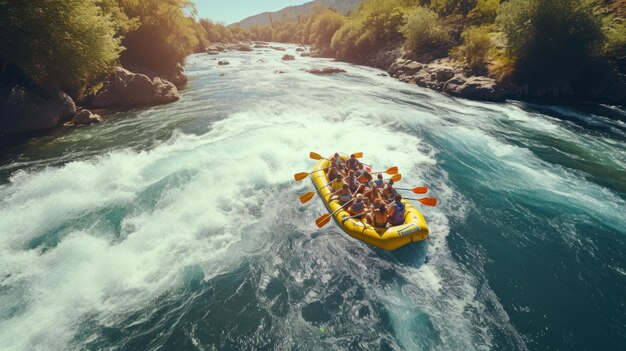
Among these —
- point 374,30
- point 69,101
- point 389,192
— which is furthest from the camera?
point 374,30

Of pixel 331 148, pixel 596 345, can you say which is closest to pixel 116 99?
pixel 331 148

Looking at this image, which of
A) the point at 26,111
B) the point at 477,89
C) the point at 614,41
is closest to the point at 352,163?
the point at 26,111

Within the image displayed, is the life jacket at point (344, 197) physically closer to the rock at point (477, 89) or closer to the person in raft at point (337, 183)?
the person in raft at point (337, 183)

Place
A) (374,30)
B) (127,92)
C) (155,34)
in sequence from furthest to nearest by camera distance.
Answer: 1. (374,30)
2. (155,34)
3. (127,92)

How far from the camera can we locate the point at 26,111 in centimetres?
1422

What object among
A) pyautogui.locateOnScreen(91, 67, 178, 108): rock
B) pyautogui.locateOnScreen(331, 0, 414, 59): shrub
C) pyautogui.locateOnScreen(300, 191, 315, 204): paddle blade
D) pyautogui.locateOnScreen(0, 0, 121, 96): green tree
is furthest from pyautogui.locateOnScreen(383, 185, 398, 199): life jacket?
pyautogui.locateOnScreen(331, 0, 414, 59): shrub

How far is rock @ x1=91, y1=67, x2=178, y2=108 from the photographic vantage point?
18.5m

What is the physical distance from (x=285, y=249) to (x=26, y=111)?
47.3ft

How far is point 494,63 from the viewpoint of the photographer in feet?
82.3

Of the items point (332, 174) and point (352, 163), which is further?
point (352, 163)

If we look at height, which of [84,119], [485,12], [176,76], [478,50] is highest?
[485,12]

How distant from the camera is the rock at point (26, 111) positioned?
45.3 feet

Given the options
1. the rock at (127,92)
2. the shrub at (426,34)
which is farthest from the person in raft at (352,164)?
the shrub at (426,34)

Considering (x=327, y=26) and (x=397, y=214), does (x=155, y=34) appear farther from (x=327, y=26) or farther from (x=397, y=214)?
(x=327, y=26)
